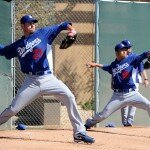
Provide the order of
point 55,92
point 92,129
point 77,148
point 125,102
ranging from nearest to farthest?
1. point 77,148
2. point 55,92
3. point 125,102
4. point 92,129

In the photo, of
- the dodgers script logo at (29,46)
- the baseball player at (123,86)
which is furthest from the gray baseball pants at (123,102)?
the dodgers script logo at (29,46)

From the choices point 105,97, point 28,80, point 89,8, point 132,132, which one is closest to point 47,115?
point 105,97

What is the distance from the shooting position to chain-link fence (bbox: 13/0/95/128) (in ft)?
40.6

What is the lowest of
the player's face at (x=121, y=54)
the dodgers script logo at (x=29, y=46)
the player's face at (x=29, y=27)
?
the player's face at (x=121, y=54)

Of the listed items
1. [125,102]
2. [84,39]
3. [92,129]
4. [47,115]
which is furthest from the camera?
[84,39]

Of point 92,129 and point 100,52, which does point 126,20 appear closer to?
point 100,52

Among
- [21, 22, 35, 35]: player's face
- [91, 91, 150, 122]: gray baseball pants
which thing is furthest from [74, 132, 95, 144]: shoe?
[91, 91, 150, 122]: gray baseball pants

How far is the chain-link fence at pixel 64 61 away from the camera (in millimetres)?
12385

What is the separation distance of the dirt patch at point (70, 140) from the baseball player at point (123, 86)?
0.47 m

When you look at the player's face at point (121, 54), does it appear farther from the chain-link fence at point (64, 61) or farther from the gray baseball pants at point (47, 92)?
the gray baseball pants at point (47, 92)

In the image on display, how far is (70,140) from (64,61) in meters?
6.07

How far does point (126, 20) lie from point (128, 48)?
1.66 meters

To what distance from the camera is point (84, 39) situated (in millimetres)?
15664

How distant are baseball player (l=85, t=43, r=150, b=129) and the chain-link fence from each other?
1.87m
